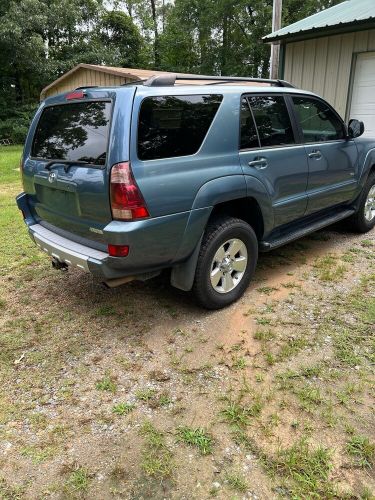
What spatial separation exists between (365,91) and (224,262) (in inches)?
265

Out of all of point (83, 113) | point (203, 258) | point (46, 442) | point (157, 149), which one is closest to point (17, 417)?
point (46, 442)

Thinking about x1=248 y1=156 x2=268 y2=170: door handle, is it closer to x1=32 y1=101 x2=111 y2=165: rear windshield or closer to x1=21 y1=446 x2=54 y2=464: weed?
x1=32 y1=101 x2=111 y2=165: rear windshield

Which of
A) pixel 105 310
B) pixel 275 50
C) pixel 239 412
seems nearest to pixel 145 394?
pixel 239 412

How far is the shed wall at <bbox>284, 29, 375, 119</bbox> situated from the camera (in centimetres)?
827

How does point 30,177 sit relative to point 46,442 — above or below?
above

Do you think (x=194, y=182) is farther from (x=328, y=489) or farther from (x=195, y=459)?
(x=328, y=489)

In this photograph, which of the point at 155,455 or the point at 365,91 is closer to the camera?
the point at 155,455

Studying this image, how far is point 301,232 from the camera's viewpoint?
4.20 meters

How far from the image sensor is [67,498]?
6.36 ft

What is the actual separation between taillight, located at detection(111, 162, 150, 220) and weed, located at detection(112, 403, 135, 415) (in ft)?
3.82

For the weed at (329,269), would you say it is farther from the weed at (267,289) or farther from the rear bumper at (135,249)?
the rear bumper at (135,249)

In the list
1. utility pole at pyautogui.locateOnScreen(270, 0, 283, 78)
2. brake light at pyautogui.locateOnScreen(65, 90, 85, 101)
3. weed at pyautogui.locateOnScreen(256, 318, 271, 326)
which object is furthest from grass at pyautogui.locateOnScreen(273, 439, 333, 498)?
utility pole at pyautogui.locateOnScreen(270, 0, 283, 78)

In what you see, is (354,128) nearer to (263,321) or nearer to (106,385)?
(263,321)

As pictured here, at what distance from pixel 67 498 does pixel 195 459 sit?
2.07ft
